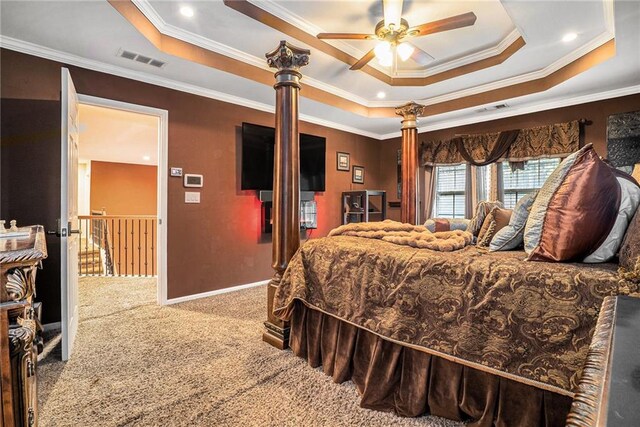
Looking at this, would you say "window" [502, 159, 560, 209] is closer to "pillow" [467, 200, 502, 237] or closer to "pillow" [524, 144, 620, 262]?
"pillow" [467, 200, 502, 237]

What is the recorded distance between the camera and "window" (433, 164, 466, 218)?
524 cm

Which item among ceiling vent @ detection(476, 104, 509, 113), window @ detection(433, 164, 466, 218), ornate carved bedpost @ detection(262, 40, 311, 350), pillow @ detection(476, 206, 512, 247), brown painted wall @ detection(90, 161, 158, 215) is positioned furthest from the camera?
brown painted wall @ detection(90, 161, 158, 215)

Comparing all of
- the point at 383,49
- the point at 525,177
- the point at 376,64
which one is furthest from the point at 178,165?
the point at 525,177

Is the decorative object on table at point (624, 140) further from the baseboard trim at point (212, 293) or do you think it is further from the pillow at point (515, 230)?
the baseboard trim at point (212, 293)

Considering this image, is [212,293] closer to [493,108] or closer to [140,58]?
[140,58]

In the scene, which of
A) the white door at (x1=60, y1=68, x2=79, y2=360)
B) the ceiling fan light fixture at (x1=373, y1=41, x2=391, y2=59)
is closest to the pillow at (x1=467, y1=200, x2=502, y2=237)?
the ceiling fan light fixture at (x1=373, y1=41, x2=391, y2=59)

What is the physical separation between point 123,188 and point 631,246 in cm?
999

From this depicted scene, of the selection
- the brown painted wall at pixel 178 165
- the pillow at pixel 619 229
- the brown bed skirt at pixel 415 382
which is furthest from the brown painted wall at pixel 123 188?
the pillow at pixel 619 229

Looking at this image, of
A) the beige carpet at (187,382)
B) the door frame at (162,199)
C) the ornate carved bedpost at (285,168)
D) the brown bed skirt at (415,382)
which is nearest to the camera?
the brown bed skirt at (415,382)

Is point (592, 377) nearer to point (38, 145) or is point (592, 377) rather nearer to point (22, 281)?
point (22, 281)

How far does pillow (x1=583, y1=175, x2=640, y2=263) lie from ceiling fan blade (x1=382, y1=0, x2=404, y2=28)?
1893mm

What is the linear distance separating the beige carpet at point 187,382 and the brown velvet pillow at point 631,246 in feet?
3.44

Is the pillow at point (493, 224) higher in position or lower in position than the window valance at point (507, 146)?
lower

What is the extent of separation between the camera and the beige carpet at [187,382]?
5.24 feet
